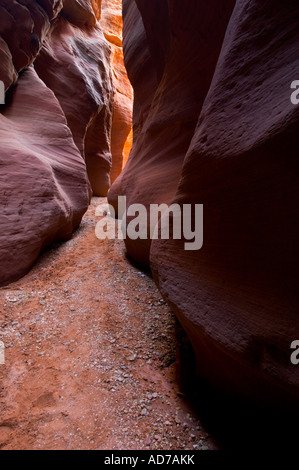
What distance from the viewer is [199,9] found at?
2.78 m

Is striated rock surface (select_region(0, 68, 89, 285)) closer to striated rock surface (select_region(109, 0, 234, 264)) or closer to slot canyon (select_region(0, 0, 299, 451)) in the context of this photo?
slot canyon (select_region(0, 0, 299, 451))

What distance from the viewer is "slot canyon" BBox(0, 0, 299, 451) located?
1.24 meters

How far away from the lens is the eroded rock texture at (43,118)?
3.62 m

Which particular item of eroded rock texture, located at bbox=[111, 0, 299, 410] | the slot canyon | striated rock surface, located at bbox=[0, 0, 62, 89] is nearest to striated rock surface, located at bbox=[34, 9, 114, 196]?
striated rock surface, located at bbox=[0, 0, 62, 89]

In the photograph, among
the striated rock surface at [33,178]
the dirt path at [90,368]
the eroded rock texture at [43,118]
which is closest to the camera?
the dirt path at [90,368]

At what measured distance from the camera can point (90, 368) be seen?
2070mm

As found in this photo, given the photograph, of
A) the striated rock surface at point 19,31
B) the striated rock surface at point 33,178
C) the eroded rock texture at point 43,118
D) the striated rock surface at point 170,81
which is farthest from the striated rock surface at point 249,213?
the striated rock surface at point 19,31

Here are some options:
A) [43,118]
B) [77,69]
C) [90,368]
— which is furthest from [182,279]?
[77,69]

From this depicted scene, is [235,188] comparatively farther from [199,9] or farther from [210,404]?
[199,9]

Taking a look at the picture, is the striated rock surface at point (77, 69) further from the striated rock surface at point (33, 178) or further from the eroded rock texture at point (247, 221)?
the eroded rock texture at point (247, 221)

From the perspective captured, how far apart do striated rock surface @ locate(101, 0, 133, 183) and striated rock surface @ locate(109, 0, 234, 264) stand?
9903 mm

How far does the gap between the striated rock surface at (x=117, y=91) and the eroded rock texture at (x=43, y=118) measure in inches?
223
